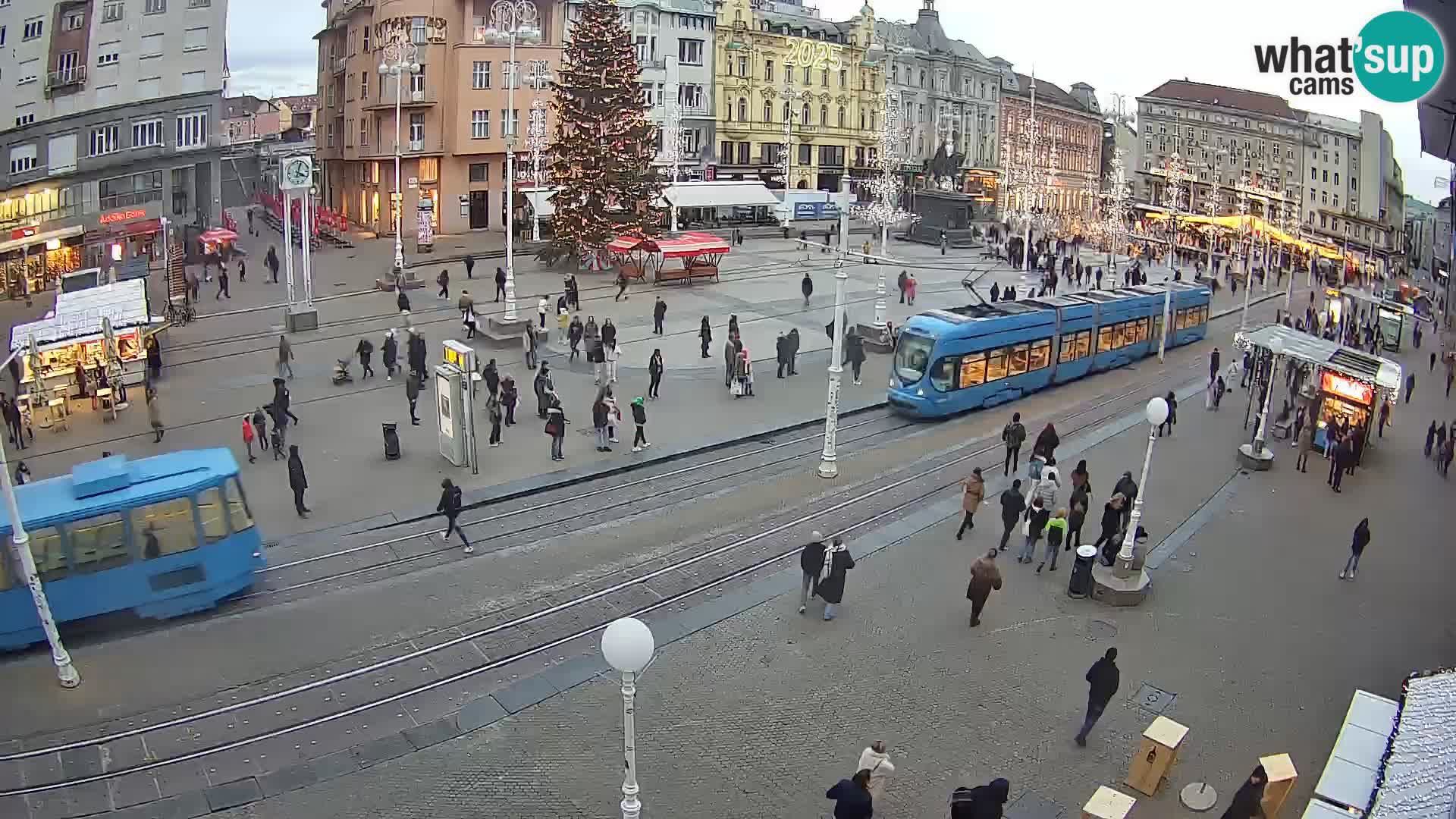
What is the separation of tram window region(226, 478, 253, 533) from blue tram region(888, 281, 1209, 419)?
14735 millimetres

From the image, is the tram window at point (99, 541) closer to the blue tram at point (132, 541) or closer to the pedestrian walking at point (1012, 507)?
the blue tram at point (132, 541)

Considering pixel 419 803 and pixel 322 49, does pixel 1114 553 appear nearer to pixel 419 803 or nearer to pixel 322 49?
pixel 419 803

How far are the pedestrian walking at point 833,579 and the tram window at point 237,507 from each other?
7564mm

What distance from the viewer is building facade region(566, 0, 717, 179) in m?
64.7

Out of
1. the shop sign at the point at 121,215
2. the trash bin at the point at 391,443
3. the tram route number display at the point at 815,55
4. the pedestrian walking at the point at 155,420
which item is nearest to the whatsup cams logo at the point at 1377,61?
the trash bin at the point at 391,443

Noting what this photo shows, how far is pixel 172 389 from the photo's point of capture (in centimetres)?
2689

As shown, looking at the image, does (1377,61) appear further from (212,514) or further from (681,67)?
(681,67)

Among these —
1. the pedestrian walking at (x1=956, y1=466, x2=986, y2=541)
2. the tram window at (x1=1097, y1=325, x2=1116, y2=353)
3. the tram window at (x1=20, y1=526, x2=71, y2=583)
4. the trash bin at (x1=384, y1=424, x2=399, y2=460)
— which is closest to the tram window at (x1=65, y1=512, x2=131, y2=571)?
the tram window at (x1=20, y1=526, x2=71, y2=583)

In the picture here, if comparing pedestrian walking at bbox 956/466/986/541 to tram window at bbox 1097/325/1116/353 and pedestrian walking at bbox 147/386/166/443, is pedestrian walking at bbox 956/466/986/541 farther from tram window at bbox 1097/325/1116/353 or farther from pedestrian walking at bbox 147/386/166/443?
pedestrian walking at bbox 147/386/166/443

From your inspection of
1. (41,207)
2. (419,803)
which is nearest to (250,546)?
(419,803)

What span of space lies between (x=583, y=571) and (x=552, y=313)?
68.2 ft

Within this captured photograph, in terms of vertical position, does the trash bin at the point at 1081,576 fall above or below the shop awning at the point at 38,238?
below

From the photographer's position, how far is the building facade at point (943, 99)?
82188 mm

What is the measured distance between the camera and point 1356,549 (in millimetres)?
17188
